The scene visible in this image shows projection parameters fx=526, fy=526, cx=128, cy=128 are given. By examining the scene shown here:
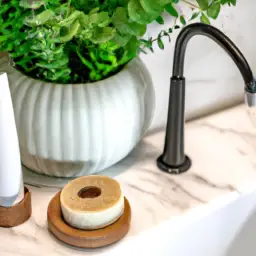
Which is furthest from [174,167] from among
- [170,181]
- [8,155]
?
[8,155]

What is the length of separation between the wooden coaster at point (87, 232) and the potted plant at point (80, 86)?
0.08m

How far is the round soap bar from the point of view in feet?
2.12

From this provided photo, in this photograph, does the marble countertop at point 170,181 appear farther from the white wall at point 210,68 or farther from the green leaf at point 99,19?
the green leaf at point 99,19

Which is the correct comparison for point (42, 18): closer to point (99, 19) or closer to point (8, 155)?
point (99, 19)

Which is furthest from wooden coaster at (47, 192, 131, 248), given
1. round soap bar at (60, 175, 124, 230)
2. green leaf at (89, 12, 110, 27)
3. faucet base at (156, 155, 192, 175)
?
green leaf at (89, 12, 110, 27)

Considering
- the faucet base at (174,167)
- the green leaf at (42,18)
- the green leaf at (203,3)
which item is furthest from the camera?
the faucet base at (174,167)

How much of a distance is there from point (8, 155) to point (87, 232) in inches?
5.3

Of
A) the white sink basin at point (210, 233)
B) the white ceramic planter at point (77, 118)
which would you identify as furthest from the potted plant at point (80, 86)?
the white sink basin at point (210, 233)

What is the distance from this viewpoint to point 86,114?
0.67 meters

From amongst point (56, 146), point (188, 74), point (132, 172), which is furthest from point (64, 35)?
point (188, 74)

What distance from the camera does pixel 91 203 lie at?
0.66 metres

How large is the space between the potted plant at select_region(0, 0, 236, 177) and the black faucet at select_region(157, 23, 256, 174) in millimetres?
26

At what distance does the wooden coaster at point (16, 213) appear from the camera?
2.19 ft

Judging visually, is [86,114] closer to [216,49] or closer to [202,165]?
[202,165]
